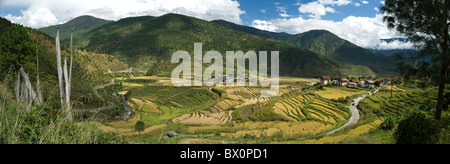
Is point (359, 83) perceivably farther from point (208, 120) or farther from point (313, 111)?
point (208, 120)

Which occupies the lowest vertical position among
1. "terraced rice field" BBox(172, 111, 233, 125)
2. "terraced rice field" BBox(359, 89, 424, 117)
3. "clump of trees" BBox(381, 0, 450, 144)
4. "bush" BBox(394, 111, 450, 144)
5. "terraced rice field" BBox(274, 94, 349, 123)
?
"terraced rice field" BBox(172, 111, 233, 125)

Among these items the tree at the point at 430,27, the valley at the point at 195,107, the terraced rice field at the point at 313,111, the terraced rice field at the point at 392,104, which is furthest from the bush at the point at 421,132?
the terraced rice field at the point at 392,104

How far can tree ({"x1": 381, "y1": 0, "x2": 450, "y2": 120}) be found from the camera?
824cm

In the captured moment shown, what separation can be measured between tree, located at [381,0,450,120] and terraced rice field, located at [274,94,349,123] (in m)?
25.2

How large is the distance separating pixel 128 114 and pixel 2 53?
136 ft

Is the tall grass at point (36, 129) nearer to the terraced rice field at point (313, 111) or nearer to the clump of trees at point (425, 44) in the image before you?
the clump of trees at point (425, 44)

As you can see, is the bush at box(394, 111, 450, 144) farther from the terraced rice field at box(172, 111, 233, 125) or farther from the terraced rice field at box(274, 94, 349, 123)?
the terraced rice field at box(172, 111, 233, 125)

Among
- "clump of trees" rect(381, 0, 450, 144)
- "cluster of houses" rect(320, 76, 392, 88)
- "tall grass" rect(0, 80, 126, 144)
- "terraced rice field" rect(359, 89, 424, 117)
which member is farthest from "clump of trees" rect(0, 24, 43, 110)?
"cluster of houses" rect(320, 76, 392, 88)

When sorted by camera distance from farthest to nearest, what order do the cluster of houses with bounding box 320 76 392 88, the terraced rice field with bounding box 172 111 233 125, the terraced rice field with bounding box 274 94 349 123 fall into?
the cluster of houses with bounding box 320 76 392 88
the terraced rice field with bounding box 172 111 233 125
the terraced rice field with bounding box 274 94 349 123

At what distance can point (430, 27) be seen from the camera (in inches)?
336
